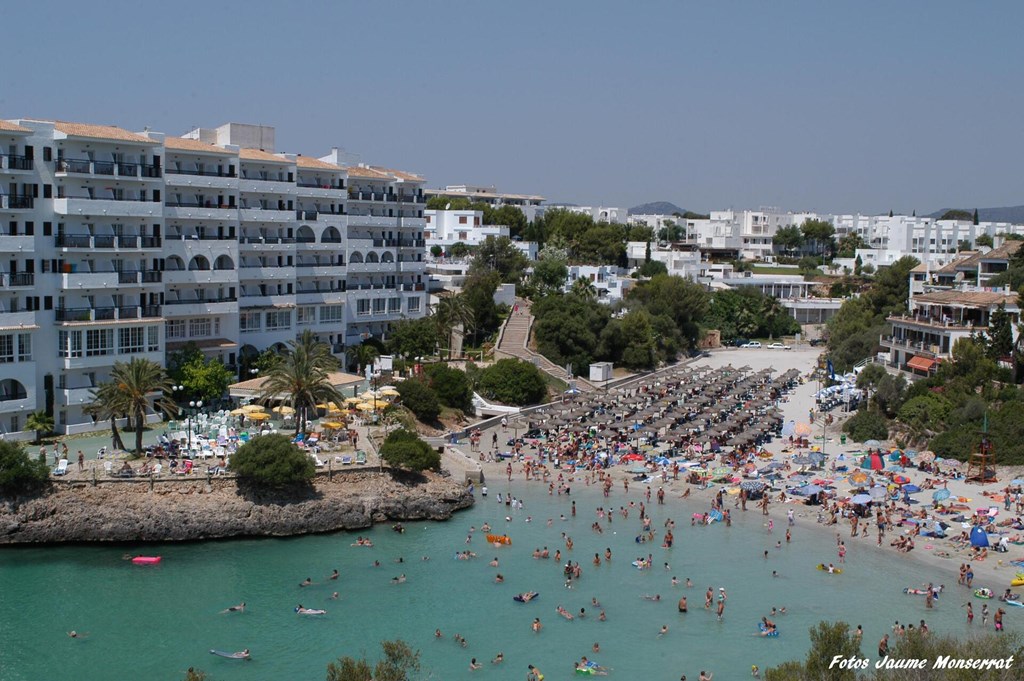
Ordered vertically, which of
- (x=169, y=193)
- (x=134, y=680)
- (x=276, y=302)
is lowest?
(x=134, y=680)

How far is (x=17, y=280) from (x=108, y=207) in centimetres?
545

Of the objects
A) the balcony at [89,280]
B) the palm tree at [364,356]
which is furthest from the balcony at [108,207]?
the palm tree at [364,356]

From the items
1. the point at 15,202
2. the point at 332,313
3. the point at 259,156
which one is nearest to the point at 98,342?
the point at 15,202

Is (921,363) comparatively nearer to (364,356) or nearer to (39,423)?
(364,356)

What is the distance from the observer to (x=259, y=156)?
57812 mm

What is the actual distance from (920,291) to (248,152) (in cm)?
4662

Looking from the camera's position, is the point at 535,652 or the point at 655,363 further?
the point at 655,363

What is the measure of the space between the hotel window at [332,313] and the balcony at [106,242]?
44.4ft

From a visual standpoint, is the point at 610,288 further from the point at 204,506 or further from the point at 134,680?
the point at 134,680

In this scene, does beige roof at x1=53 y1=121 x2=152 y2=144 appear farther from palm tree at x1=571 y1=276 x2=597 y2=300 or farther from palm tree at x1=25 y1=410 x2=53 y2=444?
palm tree at x1=571 y1=276 x2=597 y2=300

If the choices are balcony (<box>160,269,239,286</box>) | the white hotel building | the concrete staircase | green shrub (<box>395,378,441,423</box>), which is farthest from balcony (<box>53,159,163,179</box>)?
the concrete staircase

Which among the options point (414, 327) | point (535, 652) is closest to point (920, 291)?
point (414, 327)

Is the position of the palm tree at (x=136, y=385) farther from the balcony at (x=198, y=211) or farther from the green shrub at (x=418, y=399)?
the green shrub at (x=418, y=399)

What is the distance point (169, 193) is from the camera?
5291 cm
